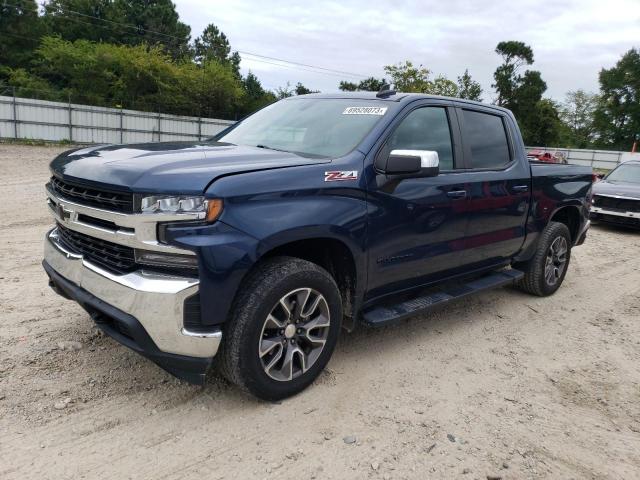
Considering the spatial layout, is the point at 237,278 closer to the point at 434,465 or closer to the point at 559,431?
the point at 434,465

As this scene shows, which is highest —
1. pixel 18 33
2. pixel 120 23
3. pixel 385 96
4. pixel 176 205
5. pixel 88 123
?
pixel 120 23

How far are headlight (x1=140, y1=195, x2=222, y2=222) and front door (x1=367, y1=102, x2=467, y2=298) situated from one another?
117 centimetres

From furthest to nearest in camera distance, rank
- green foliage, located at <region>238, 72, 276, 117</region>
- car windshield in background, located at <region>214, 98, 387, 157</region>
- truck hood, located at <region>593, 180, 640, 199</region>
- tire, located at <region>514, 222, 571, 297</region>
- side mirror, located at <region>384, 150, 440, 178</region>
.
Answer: green foliage, located at <region>238, 72, 276, 117</region>, truck hood, located at <region>593, 180, 640, 199</region>, tire, located at <region>514, 222, 571, 297</region>, car windshield in background, located at <region>214, 98, 387, 157</region>, side mirror, located at <region>384, 150, 440, 178</region>

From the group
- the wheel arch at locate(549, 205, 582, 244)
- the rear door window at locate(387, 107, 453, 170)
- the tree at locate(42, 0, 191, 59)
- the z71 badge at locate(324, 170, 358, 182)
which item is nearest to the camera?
the z71 badge at locate(324, 170, 358, 182)

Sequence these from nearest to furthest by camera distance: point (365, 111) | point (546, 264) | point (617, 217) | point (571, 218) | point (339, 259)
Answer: point (339, 259) < point (365, 111) < point (546, 264) < point (571, 218) < point (617, 217)

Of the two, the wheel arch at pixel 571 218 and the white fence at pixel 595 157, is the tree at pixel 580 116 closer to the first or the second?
the white fence at pixel 595 157

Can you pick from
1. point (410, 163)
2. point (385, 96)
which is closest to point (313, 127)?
point (385, 96)

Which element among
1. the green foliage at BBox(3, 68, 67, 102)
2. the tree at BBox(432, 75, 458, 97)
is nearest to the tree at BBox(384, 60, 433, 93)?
the tree at BBox(432, 75, 458, 97)

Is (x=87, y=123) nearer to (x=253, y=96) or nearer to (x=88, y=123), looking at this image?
(x=88, y=123)

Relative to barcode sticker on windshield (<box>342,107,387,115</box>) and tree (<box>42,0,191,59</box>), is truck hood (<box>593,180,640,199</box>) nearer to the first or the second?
barcode sticker on windshield (<box>342,107,387,115</box>)

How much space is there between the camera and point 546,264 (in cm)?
545

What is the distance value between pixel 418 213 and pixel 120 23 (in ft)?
159

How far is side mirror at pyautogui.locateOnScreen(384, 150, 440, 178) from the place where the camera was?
3.25 metres

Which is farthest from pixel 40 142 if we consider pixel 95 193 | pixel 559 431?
pixel 559 431
